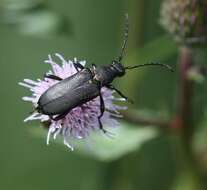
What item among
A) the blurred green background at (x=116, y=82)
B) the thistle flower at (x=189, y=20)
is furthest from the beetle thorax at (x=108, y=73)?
the blurred green background at (x=116, y=82)

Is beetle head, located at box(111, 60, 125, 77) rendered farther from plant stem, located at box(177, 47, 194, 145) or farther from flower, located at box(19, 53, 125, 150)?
plant stem, located at box(177, 47, 194, 145)

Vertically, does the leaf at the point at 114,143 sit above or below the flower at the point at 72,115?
below

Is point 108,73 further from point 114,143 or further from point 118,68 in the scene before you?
point 114,143

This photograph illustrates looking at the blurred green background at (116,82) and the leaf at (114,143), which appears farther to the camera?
the blurred green background at (116,82)

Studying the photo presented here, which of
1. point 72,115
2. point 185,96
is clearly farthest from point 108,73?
point 185,96

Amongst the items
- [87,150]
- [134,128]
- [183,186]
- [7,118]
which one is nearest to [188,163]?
[183,186]

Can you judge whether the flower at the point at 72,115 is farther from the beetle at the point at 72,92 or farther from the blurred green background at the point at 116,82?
the blurred green background at the point at 116,82
